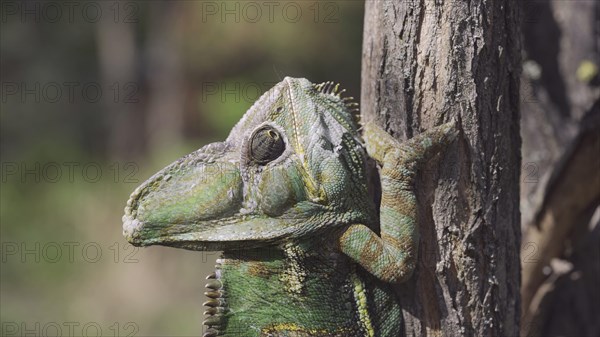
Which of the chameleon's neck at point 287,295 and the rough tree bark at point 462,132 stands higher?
the rough tree bark at point 462,132

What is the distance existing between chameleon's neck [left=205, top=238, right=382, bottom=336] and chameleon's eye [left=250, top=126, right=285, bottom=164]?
1.37 ft

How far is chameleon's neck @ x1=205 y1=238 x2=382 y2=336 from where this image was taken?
9.71ft

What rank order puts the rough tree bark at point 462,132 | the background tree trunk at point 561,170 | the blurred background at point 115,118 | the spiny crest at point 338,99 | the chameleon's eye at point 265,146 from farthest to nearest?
the blurred background at point 115,118
the background tree trunk at point 561,170
the spiny crest at point 338,99
the chameleon's eye at point 265,146
the rough tree bark at point 462,132

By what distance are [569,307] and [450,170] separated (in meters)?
2.39

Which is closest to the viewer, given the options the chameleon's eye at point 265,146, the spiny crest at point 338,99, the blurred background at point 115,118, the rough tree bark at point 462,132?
the rough tree bark at point 462,132

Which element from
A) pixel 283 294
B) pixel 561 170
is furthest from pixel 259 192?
pixel 561 170

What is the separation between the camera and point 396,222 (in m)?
2.88

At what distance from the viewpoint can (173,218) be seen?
2.91m

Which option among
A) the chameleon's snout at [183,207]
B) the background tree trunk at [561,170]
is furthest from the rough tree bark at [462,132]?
the background tree trunk at [561,170]

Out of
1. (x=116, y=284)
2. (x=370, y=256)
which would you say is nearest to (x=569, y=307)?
(x=370, y=256)

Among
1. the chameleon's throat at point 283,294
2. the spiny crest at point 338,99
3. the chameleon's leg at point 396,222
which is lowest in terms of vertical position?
the chameleon's throat at point 283,294

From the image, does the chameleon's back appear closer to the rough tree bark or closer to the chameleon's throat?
the chameleon's throat

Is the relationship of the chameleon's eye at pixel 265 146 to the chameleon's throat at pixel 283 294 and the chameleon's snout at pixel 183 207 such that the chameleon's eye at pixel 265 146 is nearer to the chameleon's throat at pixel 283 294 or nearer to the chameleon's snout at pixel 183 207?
the chameleon's snout at pixel 183 207

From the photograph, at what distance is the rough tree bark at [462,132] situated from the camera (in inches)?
111
